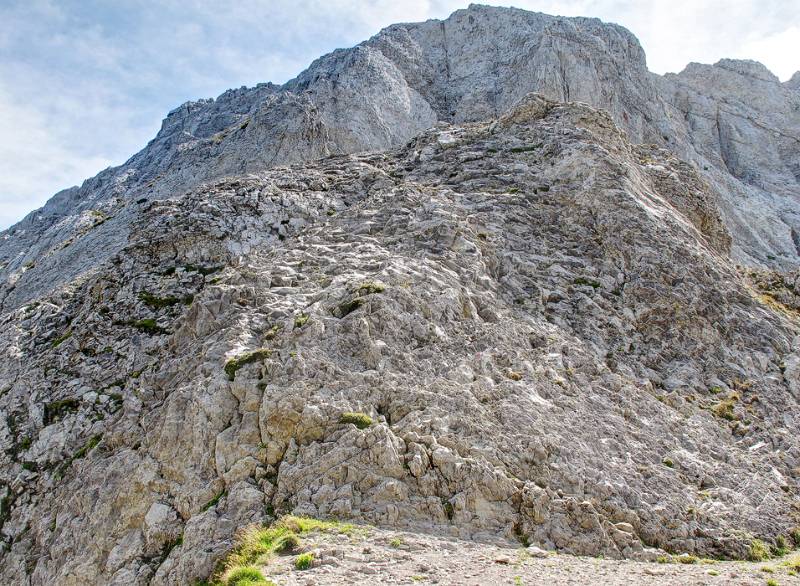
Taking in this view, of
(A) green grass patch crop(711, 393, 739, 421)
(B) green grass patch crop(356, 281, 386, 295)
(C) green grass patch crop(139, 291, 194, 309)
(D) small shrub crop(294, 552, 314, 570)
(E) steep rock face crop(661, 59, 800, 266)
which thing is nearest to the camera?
(D) small shrub crop(294, 552, 314, 570)

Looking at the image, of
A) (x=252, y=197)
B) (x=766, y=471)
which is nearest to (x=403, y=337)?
(x=766, y=471)

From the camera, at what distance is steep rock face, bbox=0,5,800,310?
52406mm

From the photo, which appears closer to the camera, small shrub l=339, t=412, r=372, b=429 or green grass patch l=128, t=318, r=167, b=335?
small shrub l=339, t=412, r=372, b=429

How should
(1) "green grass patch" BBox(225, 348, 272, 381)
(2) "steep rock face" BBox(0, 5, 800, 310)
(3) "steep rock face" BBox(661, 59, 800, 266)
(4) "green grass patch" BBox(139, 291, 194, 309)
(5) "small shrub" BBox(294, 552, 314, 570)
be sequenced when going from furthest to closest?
(3) "steep rock face" BBox(661, 59, 800, 266), (2) "steep rock face" BBox(0, 5, 800, 310), (4) "green grass patch" BBox(139, 291, 194, 309), (1) "green grass patch" BBox(225, 348, 272, 381), (5) "small shrub" BBox(294, 552, 314, 570)

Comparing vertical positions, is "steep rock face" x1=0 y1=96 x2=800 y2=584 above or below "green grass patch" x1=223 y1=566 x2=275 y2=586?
above

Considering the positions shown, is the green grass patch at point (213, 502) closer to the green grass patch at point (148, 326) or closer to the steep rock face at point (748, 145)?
the green grass patch at point (148, 326)

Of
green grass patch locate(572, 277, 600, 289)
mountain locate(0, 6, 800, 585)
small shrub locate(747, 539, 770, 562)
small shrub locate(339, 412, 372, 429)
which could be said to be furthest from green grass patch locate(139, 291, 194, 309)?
small shrub locate(747, 539, 770, 562)

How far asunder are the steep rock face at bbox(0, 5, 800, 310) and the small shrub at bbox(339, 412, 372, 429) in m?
28.8

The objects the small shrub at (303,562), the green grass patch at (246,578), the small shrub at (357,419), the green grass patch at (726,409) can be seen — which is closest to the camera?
the green grass patch at (246,578)

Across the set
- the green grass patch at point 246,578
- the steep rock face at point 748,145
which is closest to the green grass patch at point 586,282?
the green grass patch at point 246,578

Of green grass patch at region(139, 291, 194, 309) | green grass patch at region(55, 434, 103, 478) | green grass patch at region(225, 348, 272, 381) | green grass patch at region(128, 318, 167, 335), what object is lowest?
green grass patch at region(55, 434, 103, 478)

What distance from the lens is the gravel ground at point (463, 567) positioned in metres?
12.1

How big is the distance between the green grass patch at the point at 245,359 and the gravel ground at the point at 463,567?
6.40 metres

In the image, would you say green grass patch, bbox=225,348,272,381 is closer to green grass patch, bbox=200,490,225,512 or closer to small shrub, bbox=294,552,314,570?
green grass patch, bbox=200,490,225,512
